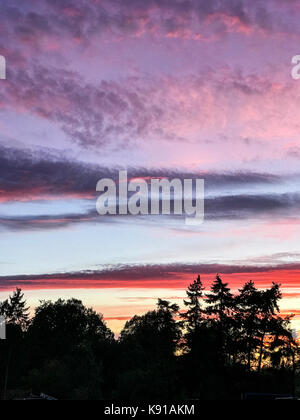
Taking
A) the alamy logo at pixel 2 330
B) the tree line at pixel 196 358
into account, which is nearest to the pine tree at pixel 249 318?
the tree line at pixel 196 358

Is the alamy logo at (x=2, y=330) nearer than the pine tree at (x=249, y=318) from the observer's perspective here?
No

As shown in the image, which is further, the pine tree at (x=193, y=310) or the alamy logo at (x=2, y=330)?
the alamy logo at (x=2, y=330)

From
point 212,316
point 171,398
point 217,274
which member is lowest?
point 171,398

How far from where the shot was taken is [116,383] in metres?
104

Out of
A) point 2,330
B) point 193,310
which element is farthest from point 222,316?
point 2,330

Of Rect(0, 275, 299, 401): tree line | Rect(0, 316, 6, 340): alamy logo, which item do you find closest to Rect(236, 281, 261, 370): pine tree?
Rect(0, 275, 299, 401): tree line

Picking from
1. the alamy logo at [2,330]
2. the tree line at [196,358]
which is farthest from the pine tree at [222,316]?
the alamy logo at [2,330]

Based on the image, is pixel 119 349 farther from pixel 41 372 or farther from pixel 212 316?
pixel 212 316

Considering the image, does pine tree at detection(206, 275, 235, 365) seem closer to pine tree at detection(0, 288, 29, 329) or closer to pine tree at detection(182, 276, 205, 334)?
pine tree at detection(182, 276, 205, 334)

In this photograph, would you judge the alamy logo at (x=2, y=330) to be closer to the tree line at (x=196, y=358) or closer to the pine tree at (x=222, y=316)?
the tree line at (x=196, y=358)

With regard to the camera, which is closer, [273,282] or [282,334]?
[282,334]

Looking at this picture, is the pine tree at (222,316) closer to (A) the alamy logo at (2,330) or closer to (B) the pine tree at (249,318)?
(B) the pine tree at (249,318)
